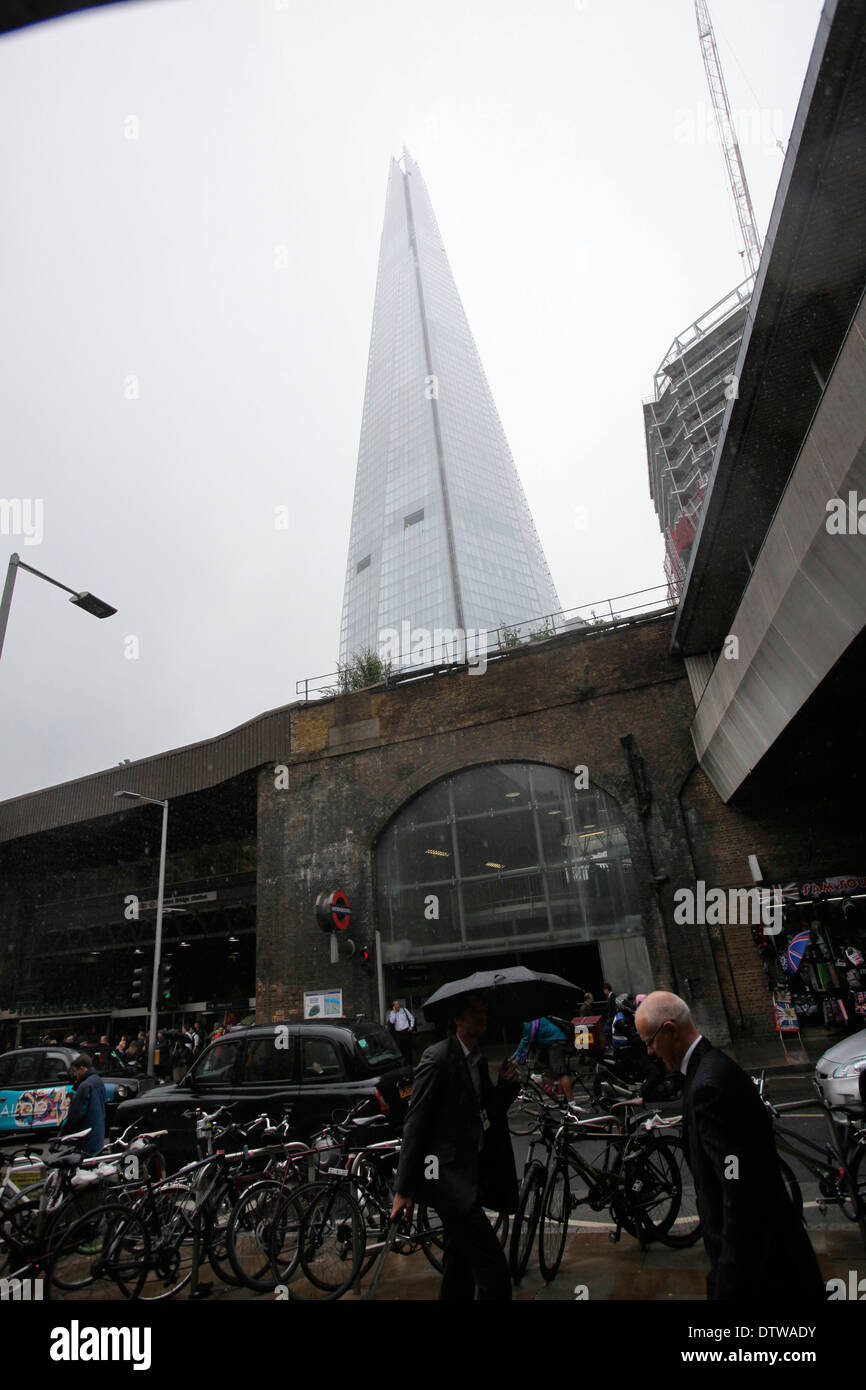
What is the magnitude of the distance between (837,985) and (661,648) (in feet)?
27.3

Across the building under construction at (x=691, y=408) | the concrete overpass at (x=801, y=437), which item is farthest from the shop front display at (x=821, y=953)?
the building under construction at (x=691, y=408)

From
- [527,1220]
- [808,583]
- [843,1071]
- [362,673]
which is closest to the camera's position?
[527,1220]

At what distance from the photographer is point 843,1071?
7.39m

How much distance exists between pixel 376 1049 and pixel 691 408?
1656 inches

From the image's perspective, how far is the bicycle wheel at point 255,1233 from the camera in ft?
18.3

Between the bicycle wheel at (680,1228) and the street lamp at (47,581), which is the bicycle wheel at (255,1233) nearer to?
the bicycle wheel at (680,1228)

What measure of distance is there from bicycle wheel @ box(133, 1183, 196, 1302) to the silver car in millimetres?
5810

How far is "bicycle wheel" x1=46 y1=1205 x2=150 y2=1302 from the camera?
18.2 feet

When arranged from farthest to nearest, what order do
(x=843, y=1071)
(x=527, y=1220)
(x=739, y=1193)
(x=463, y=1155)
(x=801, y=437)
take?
(x=801, y=437) → (x=843, y=1071) → (x=527, y=1220) → (x=463, y=1155) → (x=739, y=1193)

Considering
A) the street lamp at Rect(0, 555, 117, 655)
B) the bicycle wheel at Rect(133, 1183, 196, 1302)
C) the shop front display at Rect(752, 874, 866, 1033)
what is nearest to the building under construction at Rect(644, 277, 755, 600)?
the shop front display at Rect(752, 874, 866, 1033)

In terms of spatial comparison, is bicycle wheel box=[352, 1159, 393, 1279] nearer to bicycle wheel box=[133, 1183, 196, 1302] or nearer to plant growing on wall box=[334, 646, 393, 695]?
bicycle wheel box=[133, 1183, 196, 1302]

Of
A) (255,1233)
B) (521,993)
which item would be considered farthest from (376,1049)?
(521,993)

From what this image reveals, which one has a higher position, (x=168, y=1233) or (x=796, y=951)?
(x=796, y=951)

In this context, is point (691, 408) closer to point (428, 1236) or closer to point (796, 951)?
point (796, 951)
